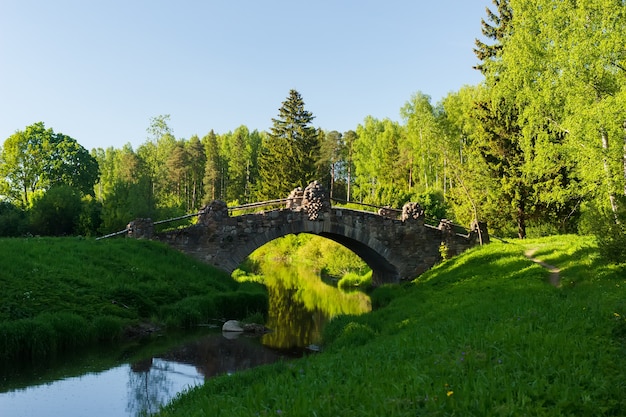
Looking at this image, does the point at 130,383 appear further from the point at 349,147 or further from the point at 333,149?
the point at 349,147

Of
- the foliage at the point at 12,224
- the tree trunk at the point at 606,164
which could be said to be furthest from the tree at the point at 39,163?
the tree trunk at the point at 606,164

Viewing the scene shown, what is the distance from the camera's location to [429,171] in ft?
193

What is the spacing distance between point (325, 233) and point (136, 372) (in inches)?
597

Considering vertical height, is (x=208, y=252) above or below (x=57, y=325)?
Answer: above

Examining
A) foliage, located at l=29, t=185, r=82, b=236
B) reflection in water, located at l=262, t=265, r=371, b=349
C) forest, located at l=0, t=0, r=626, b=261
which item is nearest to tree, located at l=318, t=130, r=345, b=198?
forest, located at l=0, t=0, r=626, b=261

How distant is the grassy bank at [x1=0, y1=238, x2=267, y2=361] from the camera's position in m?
13.7

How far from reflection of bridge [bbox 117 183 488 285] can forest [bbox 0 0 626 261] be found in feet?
10.8

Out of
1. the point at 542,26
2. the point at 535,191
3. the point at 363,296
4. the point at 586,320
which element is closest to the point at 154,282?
the point at 363,296

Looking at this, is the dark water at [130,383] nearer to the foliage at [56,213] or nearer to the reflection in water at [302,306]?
the reflection in water at [302,306]

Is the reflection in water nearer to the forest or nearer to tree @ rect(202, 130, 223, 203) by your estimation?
the forest

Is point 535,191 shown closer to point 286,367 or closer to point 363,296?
point 363,296

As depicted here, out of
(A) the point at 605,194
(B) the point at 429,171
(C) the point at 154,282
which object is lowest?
(C) the point at 154,282

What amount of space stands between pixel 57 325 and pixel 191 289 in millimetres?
6674

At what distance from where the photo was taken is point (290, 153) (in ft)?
180
